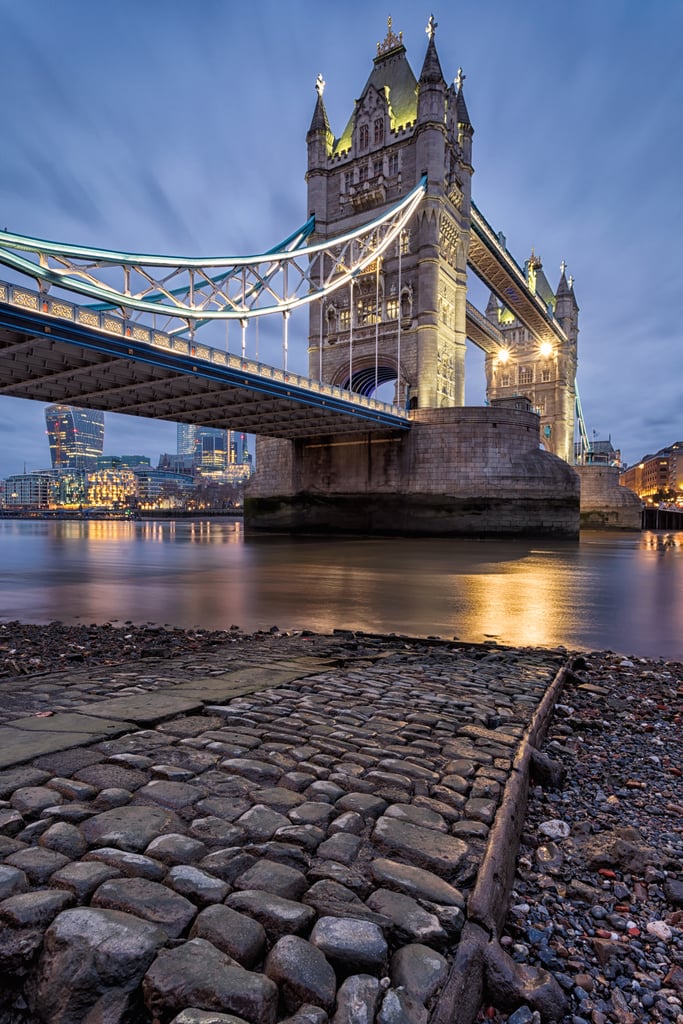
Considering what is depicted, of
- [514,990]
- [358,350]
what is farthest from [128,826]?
[358,350]

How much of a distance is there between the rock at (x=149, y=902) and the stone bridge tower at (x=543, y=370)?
67.2 m

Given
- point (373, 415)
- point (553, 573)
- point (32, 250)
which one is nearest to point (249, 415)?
point (373, 415)

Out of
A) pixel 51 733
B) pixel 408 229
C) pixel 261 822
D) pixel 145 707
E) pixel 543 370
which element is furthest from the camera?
pixel 543 370

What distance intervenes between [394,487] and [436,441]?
3.57 meters

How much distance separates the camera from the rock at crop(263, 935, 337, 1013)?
129 centimetres

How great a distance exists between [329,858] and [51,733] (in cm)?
163

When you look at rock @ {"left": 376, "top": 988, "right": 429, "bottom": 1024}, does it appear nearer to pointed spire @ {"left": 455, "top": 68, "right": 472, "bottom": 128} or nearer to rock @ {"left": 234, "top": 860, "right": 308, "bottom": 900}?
rock @ {"left": 234, "top": 860, "right": 308, "bottom": 900}

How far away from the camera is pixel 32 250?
20203 mm

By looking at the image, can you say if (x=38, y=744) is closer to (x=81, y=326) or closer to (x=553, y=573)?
(x=553, y=573)

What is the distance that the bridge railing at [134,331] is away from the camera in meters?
16.5

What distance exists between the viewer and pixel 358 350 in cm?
4038

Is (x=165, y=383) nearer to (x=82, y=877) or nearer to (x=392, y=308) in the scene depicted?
(x=392, y=308)

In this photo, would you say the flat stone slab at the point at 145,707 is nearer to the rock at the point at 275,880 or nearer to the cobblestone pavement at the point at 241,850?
the cobblestone pavement at the point at 241,850

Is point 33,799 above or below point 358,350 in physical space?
below
